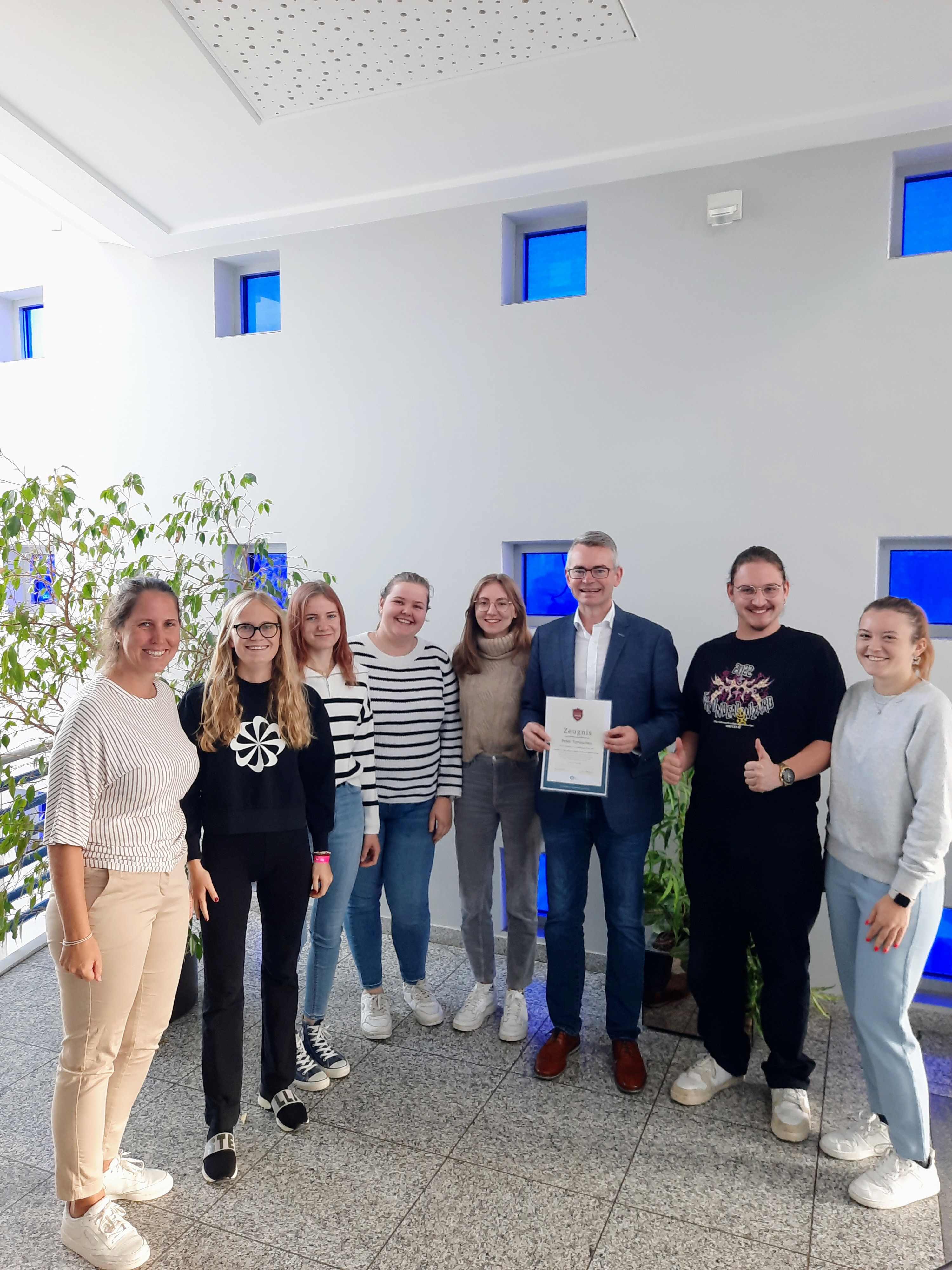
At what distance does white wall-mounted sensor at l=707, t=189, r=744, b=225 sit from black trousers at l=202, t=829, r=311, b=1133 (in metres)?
Result: 2.65

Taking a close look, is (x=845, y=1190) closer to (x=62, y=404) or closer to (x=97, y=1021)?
(x=97, y=1021)

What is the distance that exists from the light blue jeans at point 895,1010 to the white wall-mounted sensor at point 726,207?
7.73 ft

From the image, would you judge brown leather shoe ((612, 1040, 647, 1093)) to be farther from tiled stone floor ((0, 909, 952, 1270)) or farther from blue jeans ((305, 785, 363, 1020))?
blue jeans ((305, 785, 363, 1020))

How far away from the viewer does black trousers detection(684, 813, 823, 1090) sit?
8.31 ft

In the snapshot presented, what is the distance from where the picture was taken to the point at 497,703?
3141mm

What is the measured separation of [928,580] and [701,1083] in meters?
1.93

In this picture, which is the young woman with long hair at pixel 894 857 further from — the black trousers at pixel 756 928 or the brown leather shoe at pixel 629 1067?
the brown leather shoe at pixel 629 1067

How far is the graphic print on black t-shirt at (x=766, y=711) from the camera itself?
8.30ft

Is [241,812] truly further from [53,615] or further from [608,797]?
[53,615]

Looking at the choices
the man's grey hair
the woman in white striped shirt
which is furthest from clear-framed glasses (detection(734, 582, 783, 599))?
the woman in white striped shirt

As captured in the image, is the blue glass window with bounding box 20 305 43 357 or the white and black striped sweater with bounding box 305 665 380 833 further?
the blue glass window with bounding box 20 305 43 357

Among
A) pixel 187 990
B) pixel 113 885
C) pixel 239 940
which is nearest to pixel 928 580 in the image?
pixel 239 940

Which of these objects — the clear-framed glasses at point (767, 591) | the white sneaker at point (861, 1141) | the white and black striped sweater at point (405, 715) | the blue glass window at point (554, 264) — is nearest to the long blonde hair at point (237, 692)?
the white and black striped sweater at point (405, 715)

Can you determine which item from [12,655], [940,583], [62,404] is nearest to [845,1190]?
[940,583]
